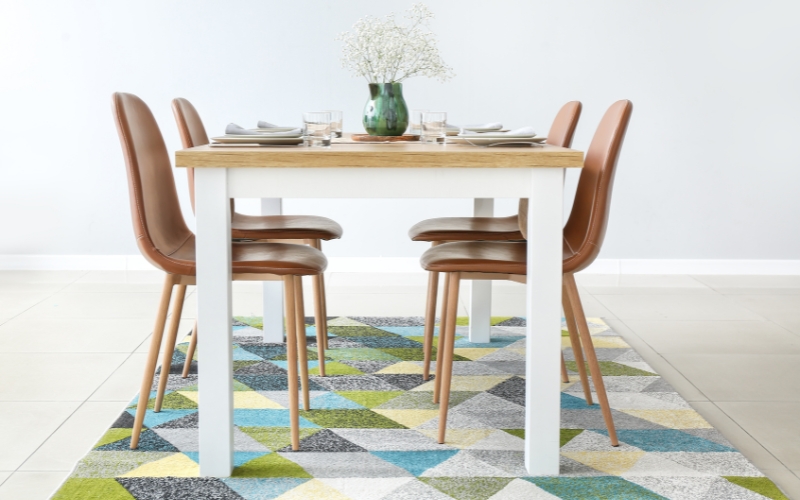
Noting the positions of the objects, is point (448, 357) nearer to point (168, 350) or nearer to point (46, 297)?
point (168, 350)

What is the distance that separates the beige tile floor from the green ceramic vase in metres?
1.15

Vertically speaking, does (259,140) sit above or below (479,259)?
above

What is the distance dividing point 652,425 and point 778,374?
791mm

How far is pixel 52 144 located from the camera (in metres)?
4.50

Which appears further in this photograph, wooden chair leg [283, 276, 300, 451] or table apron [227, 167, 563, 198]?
wooden chair leg [283, 276, 300, 451]

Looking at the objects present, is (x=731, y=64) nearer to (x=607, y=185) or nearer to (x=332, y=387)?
(x=607, y=185)

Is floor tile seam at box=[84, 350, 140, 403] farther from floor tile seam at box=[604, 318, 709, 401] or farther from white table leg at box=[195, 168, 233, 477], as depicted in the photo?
floor tile seam at box=[604, 318, 709, 401]

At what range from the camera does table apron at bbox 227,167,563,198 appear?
193 cm

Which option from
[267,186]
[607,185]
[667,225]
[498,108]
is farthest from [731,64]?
[267,186]

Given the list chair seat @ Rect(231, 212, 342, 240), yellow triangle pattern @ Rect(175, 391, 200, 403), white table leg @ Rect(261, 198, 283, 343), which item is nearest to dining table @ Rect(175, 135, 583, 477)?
yellow triangle pattern @ Rect(175, 391, 200, 403)

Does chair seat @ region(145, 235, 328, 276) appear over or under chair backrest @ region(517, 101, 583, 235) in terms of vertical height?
under

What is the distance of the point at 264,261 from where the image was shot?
7.00 feet

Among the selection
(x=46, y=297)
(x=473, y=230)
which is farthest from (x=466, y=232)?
(x=46, y=297)

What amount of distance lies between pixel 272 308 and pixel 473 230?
87cm
